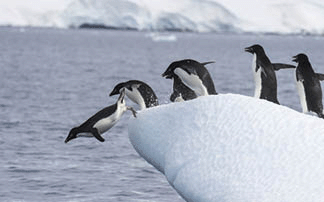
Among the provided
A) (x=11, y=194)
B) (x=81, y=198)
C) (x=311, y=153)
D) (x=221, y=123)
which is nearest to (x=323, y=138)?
(x=311, y=153)

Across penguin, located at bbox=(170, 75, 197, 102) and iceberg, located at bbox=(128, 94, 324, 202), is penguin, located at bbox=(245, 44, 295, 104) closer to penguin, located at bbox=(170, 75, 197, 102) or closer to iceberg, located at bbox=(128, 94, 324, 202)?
penguin, located at bbox=(170, 75, 197, 102)

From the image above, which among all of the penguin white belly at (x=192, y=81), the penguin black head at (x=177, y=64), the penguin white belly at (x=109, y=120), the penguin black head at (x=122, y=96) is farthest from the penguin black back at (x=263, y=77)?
the penguin white belly at (x=109, y=120)

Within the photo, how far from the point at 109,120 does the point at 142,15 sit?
135 meters

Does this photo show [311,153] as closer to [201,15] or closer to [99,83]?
[99,83]

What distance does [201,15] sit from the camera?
145 metres

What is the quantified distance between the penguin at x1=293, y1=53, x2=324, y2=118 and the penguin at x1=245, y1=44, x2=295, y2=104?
0.31m

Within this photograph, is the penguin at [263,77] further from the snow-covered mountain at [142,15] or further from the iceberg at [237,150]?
the snow-covered mountain at [142,15]


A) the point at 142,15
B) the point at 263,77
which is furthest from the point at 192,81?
the point at 142,15

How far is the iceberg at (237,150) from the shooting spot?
5262mm

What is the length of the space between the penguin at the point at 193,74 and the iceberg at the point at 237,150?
4.42 feet

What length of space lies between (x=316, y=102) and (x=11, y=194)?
4.09 metres

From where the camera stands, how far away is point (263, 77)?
28.3 ft

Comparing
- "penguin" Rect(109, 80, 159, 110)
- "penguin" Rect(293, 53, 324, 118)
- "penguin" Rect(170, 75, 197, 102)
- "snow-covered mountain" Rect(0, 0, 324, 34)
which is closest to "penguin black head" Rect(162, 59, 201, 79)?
"penguin" Rect(170, 75, 197, 102)

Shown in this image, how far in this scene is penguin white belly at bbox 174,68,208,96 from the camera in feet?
25.1
